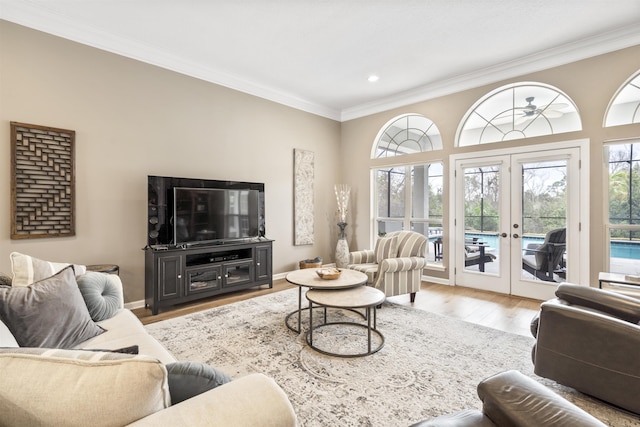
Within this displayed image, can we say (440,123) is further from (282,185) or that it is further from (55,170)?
(55,170)

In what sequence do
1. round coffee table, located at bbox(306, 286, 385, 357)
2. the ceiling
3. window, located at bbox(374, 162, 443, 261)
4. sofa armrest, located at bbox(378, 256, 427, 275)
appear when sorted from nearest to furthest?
round coffee table, located at bbox(306, 286, 385, 357)
the ceiling
sofa armrest, located at bbox(378, 256, 427, 275)
window, located at bbox(374, 162, 443, 261)

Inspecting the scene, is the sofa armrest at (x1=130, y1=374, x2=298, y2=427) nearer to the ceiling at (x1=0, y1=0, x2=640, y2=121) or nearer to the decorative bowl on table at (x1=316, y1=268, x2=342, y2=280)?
the decorative bowl on table at (x1=316, y1=268, x2=342, y2=280)

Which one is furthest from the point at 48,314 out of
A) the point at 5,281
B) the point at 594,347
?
the point at 594,347

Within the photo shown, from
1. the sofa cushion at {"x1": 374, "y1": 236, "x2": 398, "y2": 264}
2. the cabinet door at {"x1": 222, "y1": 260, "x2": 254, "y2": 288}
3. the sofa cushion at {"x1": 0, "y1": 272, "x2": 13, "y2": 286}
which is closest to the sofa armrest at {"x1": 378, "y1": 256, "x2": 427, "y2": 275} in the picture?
the sofa cushion at {"x1": 374, "y1": 236, "x2": 398, "y2": 264}

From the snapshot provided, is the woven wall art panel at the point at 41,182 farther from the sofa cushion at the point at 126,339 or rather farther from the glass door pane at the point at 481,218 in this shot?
the glass door pane at the point at 481,218

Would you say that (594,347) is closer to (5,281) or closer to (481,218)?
(481,218)

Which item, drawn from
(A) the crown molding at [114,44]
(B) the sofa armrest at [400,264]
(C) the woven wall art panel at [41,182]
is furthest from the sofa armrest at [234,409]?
(A) the crown molding at [114,44]

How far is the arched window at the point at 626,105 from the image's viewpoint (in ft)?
11.2

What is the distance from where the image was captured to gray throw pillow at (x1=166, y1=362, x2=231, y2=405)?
0.96 meters

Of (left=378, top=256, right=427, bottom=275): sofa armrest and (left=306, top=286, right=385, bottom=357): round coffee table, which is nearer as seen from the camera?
(left=306, top=286, right=385, bottom=357): round coffee table

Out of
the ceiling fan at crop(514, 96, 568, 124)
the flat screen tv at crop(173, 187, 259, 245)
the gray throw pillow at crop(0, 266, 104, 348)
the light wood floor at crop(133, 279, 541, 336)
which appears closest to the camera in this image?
the gray throw pillow at crop(0, 266, 104, 348)

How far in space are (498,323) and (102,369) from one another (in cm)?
359

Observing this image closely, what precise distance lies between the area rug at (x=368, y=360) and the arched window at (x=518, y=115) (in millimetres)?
2762

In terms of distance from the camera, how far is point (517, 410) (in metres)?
1.10
